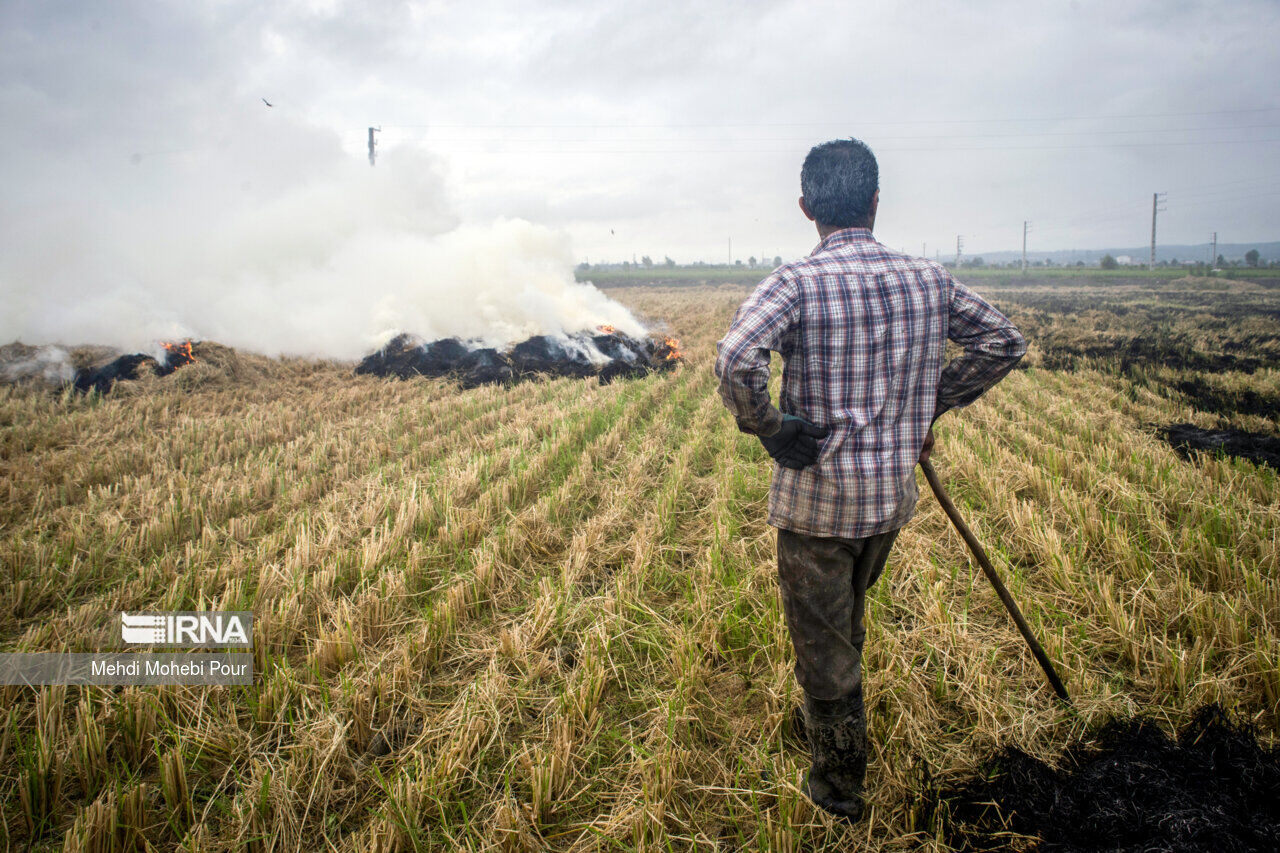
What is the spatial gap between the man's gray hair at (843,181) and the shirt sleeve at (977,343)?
49 centimetres

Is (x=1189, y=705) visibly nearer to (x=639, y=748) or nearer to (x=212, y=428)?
(x=639, y=748)

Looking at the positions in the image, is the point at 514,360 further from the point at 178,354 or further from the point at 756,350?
the point at 756,350

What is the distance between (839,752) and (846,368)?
152 centimetres

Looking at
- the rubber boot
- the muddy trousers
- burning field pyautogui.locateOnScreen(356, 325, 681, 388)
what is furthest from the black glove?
burning field pyautogui.locateOnScreen(356, 325, 681, 388)

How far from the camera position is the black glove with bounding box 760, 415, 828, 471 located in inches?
76.5

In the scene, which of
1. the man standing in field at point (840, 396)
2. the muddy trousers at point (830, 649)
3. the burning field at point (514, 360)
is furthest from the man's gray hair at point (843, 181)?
the burning field at point (514, 360)

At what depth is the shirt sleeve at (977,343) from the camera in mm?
2166

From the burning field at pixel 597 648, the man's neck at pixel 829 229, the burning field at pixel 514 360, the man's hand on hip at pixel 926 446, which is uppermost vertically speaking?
the man's neck at pixel 829 229

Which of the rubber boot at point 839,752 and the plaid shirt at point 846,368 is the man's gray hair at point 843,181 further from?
the rubber boot at point 839,752

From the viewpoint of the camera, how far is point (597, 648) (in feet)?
10.3

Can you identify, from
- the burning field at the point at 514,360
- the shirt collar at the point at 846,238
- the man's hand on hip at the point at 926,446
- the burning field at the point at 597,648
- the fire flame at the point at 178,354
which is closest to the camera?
the shirt collar at the point at 846,238

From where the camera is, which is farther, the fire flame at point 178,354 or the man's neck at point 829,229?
the fire flame at point 178,354

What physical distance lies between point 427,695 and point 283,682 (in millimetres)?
707

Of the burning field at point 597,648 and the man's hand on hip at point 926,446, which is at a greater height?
the man's hand on hip at point 926,446
